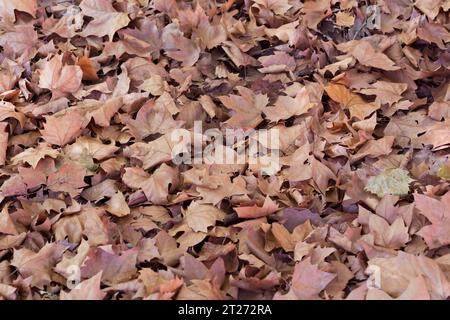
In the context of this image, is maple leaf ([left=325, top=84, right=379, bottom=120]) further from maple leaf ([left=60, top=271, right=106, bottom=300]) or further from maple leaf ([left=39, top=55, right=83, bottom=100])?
maple leaf ([left=60, top=271, right=106, bottom=300])

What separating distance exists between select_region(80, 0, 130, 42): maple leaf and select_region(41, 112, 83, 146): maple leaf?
452mm

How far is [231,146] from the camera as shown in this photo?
1.95m

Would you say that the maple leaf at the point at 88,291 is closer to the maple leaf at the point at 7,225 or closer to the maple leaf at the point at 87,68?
the maple leaf at the point at 7,225

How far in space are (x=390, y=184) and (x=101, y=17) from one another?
1265 mm

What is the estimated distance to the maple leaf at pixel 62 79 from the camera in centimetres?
213

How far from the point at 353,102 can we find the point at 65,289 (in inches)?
44.5

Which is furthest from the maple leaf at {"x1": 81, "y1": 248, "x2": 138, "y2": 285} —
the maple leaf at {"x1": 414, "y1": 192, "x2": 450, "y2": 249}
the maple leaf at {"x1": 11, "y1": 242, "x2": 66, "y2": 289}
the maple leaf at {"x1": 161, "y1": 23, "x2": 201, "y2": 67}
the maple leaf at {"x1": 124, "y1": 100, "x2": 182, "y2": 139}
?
the maple leaf at {"x1": 161, "y1": 23, "x2": 201, "y2": 67}

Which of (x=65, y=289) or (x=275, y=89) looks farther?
(x=275, y=89)

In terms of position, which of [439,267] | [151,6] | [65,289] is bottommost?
[65,289]

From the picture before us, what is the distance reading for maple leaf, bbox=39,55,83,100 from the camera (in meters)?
2.13

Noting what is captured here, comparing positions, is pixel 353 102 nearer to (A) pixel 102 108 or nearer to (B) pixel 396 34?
(B) pixel 396 34

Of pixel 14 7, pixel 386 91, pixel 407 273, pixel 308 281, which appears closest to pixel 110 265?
pixel 308 281
